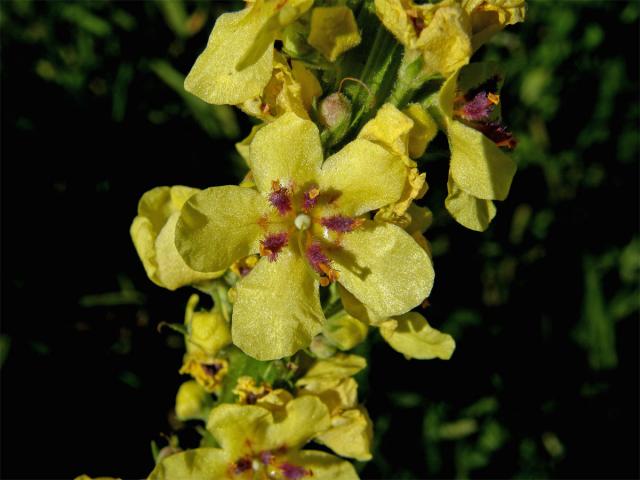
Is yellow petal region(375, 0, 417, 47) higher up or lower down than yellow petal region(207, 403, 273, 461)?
higher up

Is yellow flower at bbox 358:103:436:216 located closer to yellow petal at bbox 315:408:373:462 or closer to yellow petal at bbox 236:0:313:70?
yellow petal at bbox 236:0:313:70

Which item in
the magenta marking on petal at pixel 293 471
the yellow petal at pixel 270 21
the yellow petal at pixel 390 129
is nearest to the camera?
the yellow petal at pixel 270 21

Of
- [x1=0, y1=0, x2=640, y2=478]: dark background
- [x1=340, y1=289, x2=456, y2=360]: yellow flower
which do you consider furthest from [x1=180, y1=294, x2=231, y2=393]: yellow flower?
[x1=0, y1=0, x2=640, y2=478]: dark background

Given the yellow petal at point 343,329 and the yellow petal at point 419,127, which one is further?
the yellow petal at point 343,329

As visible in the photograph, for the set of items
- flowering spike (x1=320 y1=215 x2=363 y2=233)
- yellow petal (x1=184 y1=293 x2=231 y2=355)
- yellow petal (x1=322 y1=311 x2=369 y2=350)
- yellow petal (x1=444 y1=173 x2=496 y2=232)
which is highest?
flowering spike (x1=320 y1=215 x2=363 y2=233)

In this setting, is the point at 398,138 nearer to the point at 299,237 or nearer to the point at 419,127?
the point at 419,127

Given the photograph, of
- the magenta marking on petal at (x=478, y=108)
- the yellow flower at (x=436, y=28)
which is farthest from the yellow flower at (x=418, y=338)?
the yellow flower at (x=436, y=28)

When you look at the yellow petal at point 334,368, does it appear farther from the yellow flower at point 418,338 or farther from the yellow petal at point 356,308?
the yellow petal at point 356,308

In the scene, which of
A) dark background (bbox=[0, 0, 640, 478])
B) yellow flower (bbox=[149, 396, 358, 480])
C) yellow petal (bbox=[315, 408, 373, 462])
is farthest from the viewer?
dark background (bbox=[0, 0, 640, 478])
